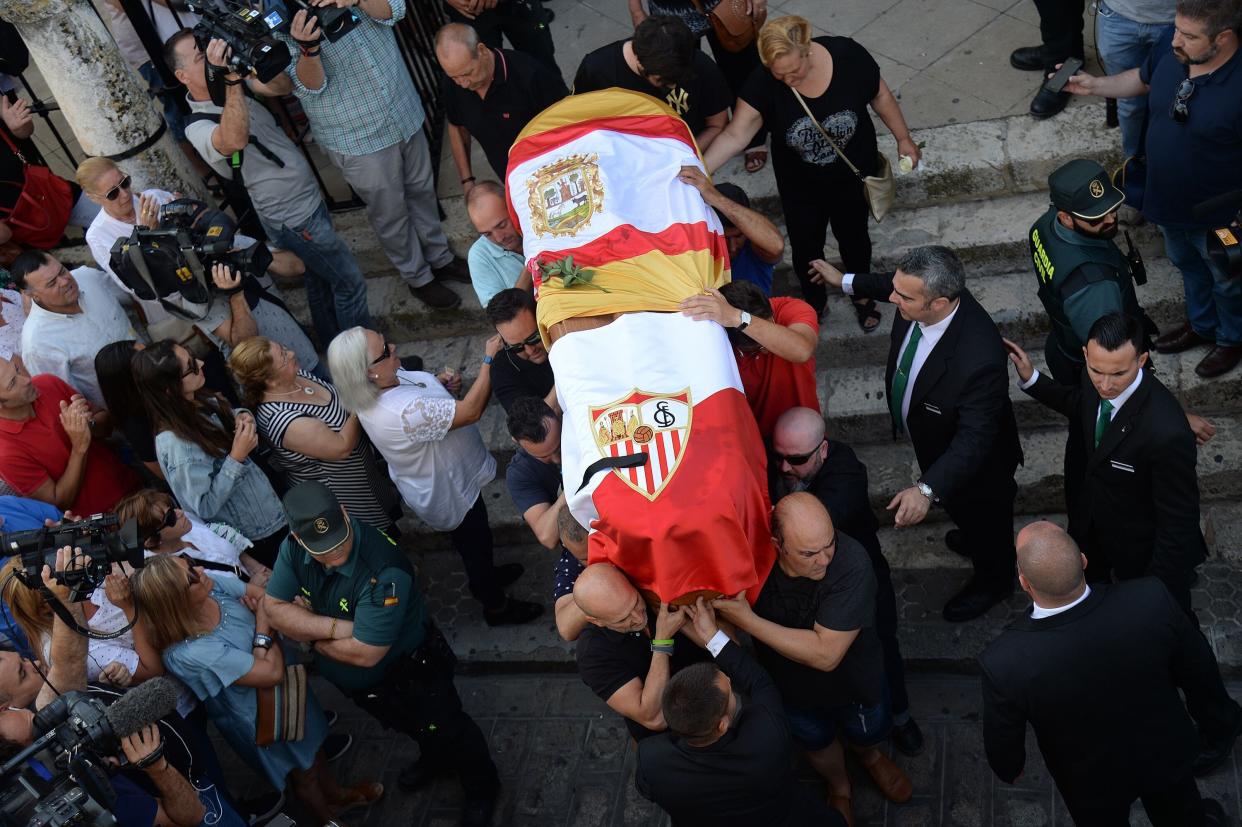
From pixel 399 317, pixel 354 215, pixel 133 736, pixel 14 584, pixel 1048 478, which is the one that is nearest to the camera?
pixel 133 736

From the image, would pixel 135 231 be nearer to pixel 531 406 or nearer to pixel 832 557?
pixel 531 406

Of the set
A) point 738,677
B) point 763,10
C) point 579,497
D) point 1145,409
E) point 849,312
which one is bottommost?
point 849,312

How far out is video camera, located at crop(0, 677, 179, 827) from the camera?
3436 millimetres

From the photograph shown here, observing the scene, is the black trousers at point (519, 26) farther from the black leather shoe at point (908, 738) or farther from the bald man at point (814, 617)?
the black leather shoe at point (908, 738)

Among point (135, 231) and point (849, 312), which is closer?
point (135, 231)

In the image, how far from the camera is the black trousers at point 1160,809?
375 cm

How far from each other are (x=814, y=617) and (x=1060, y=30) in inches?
155

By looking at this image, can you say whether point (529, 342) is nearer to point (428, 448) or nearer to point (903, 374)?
point (428, 448)

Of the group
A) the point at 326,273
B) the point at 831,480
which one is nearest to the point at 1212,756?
the point at 831,480

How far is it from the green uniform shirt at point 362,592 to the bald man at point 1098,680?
85.6 inches

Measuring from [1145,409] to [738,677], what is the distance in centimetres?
166

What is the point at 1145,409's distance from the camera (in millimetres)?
3898

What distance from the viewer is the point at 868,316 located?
5.79 meters

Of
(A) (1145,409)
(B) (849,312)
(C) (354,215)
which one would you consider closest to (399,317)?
(C) (354,215)
